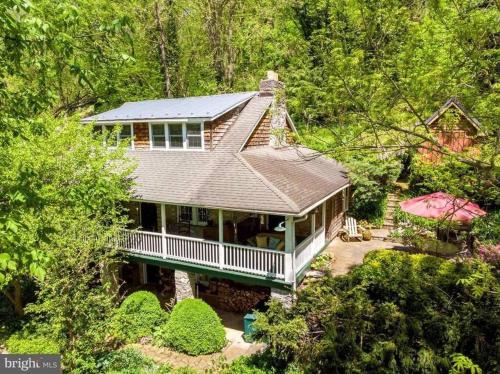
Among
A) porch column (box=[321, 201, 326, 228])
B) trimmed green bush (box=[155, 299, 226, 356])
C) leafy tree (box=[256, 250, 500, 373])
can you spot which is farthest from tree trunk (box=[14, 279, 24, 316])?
porch column (box=[321, 201, 326, 228])

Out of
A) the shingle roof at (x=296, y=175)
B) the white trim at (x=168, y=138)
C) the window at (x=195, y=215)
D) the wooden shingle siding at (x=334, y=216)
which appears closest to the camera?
the shingle roof at (x=296, y=175)

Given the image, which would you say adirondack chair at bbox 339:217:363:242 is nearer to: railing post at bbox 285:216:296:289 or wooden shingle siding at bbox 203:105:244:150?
railing post at bbox 285:216:296:289

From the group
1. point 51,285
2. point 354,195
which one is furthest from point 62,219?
point 354,195

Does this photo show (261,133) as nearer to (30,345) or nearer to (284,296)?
(284,296)

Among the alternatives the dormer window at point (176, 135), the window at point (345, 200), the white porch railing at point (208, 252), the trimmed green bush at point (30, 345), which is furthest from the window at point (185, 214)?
the window at point (345, 200)

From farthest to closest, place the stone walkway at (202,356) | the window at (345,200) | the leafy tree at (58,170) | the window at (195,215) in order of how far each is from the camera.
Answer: the window at (345,200) → the window at (195,215) → the stone walkway at (202,356) → the leafy tree at (58,170)

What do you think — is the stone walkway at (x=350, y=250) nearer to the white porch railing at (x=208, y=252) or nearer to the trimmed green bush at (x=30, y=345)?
the white porch railing at (x=208, y=252)

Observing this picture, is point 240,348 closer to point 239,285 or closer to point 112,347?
point 239,285
